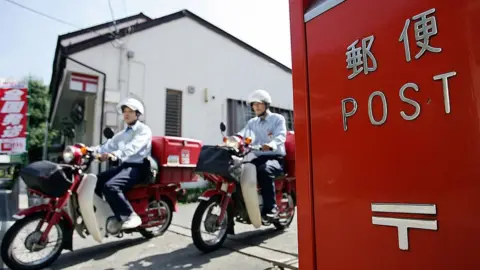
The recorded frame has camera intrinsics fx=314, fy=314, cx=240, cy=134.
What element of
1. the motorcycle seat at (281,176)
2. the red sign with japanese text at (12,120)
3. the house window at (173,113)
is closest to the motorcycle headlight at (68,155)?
the motorcycle seat at (281,176)

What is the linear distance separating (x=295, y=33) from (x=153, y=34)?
309 inches

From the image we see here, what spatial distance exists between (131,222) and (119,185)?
41cm

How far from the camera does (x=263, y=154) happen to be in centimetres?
385

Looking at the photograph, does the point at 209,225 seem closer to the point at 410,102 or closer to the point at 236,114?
the point at 410,102

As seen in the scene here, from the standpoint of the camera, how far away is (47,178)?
9.53ft

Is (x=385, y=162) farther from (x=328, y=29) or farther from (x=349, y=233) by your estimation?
(x=328, y=29)

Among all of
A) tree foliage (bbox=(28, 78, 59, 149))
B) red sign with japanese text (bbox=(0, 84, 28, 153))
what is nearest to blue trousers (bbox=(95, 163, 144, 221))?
red sign with japanese text (bbox=(0, 84, 28, 153))

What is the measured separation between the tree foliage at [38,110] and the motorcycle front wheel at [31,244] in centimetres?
2493

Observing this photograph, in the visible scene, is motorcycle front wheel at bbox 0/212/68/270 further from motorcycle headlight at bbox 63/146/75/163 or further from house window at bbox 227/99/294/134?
house window at bbox 227/99/294/134

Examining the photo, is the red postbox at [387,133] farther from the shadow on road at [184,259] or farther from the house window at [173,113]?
the house window at [173,113]

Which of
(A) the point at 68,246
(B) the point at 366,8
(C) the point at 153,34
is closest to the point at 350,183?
(B) the point at 366,8

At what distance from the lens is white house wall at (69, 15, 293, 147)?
24.9ft

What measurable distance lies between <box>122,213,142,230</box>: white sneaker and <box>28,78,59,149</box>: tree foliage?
2498cm

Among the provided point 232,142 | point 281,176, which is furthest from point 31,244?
point 281,176
